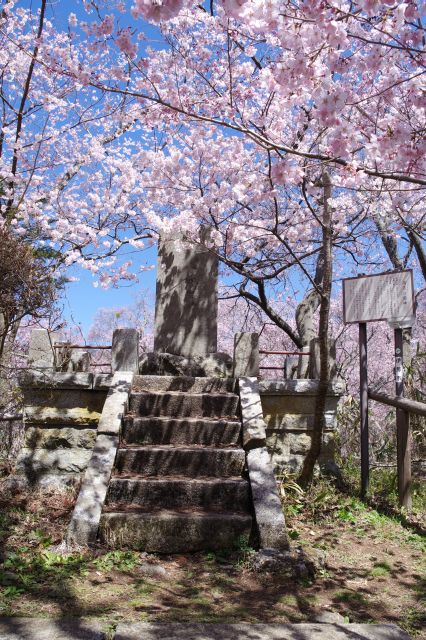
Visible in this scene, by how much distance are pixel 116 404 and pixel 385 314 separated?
305 centimetres

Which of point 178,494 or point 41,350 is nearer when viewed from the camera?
point 178,494

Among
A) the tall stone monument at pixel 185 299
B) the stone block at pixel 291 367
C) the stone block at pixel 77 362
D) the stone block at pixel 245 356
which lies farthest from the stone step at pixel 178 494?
the stone block at pixel 291 367

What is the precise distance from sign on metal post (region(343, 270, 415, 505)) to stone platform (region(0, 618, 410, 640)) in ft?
9.49

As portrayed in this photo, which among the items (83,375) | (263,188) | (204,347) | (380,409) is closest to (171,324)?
(204,347)

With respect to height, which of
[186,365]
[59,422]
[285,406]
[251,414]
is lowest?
[59,422]

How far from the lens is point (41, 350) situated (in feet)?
21.6

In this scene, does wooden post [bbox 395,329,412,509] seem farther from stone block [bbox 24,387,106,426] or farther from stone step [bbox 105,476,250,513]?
stone block [bbox 24,387,106,426]

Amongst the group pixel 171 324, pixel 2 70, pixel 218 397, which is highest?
pixel 2 70

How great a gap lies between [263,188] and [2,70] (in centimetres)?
446

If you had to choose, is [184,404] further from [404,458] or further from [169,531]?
[404,458]

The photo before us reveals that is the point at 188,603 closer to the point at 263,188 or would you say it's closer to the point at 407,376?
the point at 407,376

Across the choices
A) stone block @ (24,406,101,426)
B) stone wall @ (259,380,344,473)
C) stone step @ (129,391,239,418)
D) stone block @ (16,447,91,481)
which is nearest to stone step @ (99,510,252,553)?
stone step @ (129,391,239,418)

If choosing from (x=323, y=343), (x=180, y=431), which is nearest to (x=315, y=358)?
(x=323, y=343)

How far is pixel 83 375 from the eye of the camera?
632 centimetres
